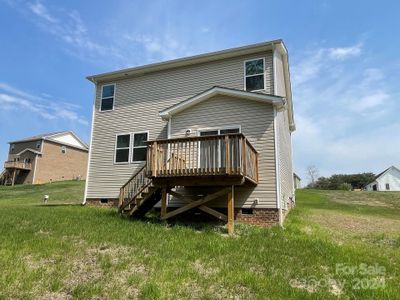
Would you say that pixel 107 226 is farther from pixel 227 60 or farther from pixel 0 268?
pixel 227 60

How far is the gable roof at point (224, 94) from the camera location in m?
12.5

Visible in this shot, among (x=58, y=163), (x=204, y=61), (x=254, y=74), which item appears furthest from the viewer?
(x=58, y=163)

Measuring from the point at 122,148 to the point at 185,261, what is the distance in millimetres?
9647

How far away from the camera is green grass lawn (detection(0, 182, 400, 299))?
6.08 meters

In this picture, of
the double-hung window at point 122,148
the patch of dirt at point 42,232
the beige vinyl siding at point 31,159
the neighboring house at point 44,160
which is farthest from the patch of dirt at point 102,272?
the beige vinyl siding at point 31,159

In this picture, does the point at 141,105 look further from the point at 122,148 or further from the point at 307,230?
the point at 307,230

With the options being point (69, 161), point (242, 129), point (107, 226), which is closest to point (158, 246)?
point (107, 226)

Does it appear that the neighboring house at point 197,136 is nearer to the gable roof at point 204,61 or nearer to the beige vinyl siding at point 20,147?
the gable roof at point 204,61

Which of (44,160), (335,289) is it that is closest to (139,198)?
(335,289)

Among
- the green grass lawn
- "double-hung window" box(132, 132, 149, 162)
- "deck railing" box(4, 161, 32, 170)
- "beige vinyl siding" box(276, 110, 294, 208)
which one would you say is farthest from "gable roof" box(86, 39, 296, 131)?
"deck railing" box(4, 161, 32, 170)

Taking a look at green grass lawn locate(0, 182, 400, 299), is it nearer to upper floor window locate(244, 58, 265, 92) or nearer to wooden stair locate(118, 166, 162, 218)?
wooden stair locate(118, 166, 162, 218)

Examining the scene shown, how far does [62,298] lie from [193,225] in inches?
243

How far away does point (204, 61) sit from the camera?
15406 mm

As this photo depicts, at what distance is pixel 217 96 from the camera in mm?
13945
